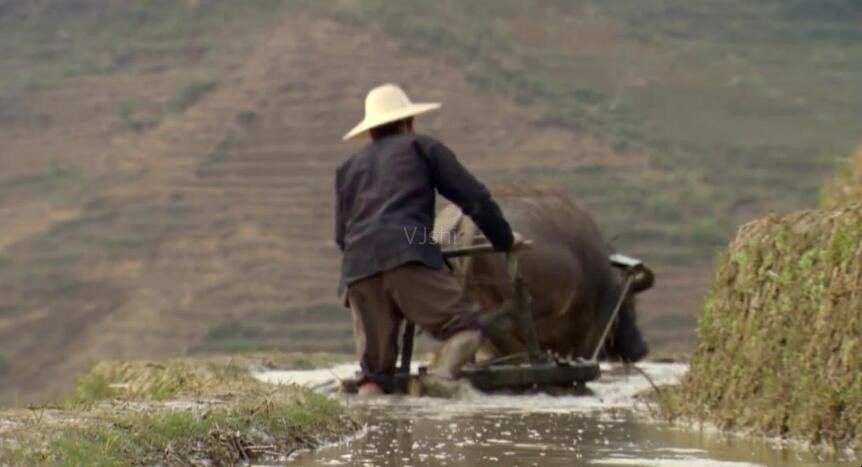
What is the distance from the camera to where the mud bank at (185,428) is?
23.3 ft

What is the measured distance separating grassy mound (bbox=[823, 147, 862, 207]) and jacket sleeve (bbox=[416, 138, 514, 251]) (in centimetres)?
160

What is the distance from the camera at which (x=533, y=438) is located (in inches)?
372

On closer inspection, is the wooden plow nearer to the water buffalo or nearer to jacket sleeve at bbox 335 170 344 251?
the water buffalo

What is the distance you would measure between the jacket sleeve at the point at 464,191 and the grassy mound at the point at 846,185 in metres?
1.60

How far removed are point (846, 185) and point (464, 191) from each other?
73.4 inches

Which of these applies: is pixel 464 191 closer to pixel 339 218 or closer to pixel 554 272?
pixel 339 218

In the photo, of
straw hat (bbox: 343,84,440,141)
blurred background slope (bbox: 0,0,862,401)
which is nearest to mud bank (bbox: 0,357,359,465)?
straw hat (bbox: 343,84,440,141)

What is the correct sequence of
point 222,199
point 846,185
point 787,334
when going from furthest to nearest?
point 222,199 < point 846,185 < point 787,334

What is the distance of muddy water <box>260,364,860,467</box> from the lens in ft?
27.7

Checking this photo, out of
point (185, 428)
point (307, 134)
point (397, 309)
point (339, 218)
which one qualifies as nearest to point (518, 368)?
point (397, 309)

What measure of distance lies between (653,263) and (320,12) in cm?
2121

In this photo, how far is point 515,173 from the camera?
58969 millimetres

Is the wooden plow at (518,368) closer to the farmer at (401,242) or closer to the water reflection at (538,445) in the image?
the farmer at (401,242)

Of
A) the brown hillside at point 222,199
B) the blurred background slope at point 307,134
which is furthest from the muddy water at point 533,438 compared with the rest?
the brown hillside at point 222,199
